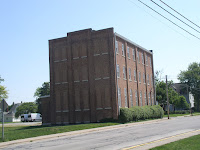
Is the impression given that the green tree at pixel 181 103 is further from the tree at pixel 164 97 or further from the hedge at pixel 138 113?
the hedge at pixel 138 113

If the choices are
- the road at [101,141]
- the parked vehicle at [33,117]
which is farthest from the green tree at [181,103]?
the road at [101,141]

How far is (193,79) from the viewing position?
105m

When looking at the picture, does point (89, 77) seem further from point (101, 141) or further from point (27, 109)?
point (27, 109)

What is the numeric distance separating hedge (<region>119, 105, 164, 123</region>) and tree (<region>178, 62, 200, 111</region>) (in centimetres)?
5771

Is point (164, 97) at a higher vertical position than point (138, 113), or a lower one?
higher

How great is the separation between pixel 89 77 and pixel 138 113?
8.81 m

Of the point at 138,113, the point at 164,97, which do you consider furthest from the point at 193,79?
the point at 138,113

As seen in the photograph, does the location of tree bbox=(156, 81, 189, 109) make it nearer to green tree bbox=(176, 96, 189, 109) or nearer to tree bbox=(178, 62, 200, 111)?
green tree bbox=(176, 96, 189, 109)

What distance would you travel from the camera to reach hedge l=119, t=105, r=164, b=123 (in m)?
36.6

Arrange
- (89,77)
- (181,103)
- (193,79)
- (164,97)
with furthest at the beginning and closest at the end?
(193,79), (181,103), (164,97), (89,77)

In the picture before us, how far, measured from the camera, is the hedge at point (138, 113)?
36625 millimetres

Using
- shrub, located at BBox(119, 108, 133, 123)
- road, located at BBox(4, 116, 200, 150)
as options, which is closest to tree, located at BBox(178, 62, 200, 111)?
shrub, located at BBox(119, 108, 133, 123)

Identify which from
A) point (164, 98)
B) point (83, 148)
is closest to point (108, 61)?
point (83, 148)

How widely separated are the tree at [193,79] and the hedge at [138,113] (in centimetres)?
5771
